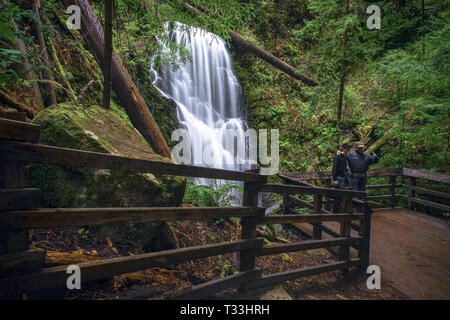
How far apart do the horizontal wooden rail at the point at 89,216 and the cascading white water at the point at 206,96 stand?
8.91 metres

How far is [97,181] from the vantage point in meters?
3.93

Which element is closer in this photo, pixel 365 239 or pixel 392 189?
pixel 365 239

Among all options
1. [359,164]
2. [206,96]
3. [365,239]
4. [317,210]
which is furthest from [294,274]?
[206,96]

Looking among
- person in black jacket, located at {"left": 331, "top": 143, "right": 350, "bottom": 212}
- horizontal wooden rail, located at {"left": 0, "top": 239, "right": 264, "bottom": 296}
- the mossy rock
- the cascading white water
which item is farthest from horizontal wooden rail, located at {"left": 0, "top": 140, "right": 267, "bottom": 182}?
the cascading white water

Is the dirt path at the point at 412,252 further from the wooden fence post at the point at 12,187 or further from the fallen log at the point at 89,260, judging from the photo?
the wooden fence post at the point at 12,187

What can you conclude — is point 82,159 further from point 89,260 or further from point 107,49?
point 107,49

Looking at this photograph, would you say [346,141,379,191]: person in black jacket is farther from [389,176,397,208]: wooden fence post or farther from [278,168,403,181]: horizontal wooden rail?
[389,176,397,208]: wooden fence post

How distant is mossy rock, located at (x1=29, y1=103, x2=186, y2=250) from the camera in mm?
3809

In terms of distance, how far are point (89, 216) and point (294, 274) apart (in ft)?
10.5

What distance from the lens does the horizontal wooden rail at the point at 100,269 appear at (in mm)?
2234

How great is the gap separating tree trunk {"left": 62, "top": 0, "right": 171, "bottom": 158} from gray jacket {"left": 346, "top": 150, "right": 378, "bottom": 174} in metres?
5.23

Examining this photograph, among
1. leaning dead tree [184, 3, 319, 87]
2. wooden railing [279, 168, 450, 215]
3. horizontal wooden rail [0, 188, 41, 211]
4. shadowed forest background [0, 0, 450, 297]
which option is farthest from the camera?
leaning dead tree [184, 3, 319, 87]
